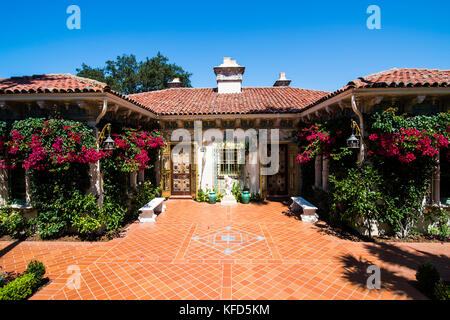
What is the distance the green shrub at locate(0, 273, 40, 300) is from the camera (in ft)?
11.8

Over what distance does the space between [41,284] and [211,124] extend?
805 centimetres

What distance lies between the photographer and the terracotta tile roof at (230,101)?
34.3 feet

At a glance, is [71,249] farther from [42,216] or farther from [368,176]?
[368,176]

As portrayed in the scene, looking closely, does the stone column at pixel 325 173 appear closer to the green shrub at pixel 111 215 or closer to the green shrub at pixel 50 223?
the green shrub at pixel 111 215

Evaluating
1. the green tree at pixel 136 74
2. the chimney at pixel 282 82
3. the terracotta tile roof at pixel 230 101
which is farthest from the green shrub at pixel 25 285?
the green tree at pixel 136 74

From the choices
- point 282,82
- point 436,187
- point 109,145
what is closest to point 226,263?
point 109,145

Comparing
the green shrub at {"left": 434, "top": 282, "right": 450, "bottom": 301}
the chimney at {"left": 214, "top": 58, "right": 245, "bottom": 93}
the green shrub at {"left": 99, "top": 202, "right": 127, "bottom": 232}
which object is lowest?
the green shrub at {"left": 434, "top": 282, "right": 450, "bottom": 301}

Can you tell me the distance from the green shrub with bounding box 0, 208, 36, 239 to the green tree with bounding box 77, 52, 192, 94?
30.7m

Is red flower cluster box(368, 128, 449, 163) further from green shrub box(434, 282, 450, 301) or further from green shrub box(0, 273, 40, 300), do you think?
green shrub box(0, 273, 40, 300)

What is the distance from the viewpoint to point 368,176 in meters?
6.30

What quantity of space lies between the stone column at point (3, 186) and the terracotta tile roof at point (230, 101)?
5.10 metres

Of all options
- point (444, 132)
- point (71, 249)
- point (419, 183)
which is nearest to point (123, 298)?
point (71, 249)

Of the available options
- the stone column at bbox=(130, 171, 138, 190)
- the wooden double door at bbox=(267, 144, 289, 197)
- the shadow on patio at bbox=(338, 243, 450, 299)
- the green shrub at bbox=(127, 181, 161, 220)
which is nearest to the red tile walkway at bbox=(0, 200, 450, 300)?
the shadow on patio at bbox=(338, 243, 450, 299)

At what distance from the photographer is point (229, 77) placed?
14.4 m
